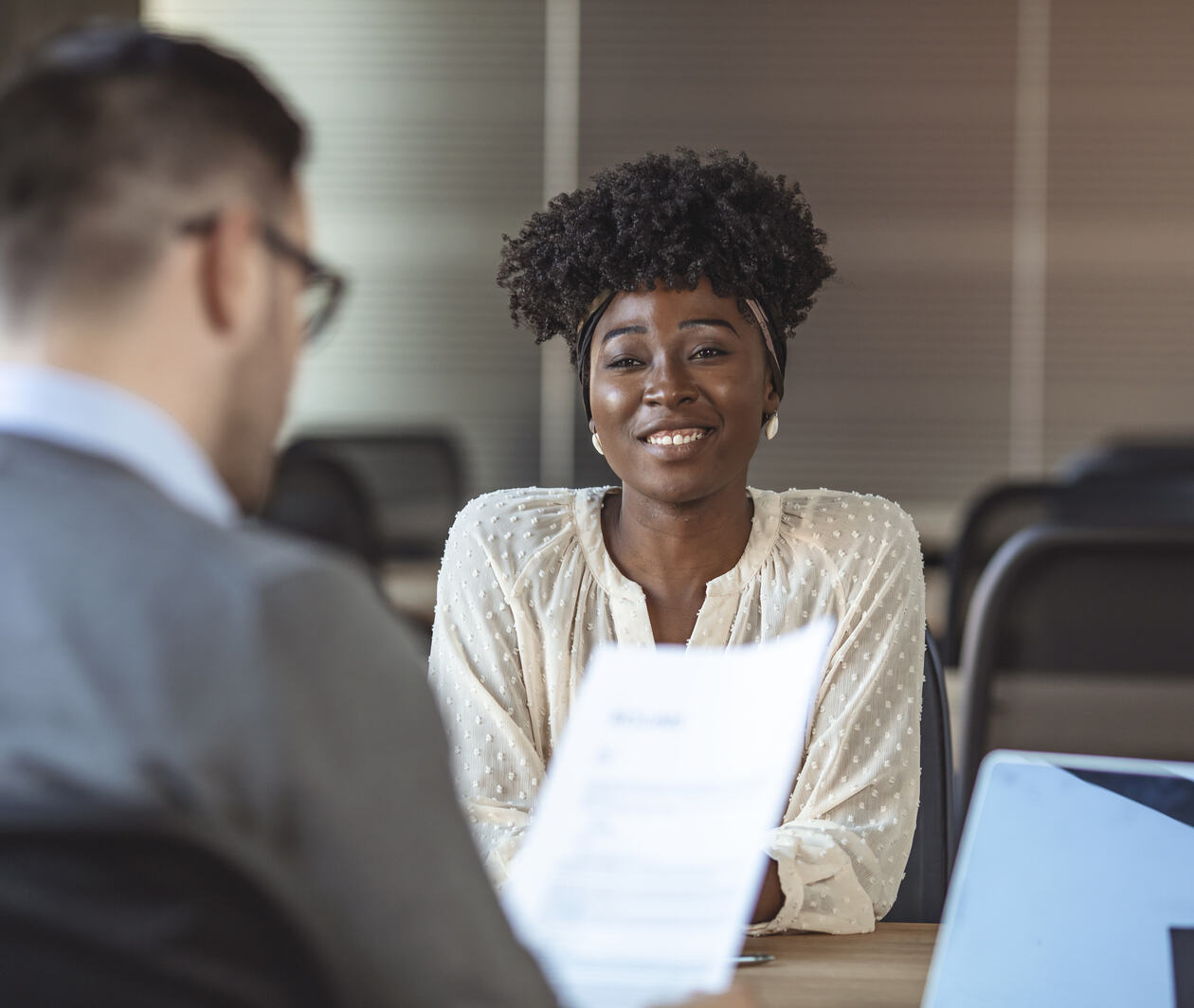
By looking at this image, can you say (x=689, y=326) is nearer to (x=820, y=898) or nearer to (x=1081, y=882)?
(x=820, y=898)

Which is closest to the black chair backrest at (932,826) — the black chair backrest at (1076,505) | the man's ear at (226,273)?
the man's ear at (226,273)

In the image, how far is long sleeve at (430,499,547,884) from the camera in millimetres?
1549

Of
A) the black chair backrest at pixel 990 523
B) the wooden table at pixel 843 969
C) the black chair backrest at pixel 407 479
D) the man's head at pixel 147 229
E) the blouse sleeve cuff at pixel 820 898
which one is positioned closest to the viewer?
the man's head at pixel 147 229

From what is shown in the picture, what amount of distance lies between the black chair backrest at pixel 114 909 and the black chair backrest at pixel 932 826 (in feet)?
3.67

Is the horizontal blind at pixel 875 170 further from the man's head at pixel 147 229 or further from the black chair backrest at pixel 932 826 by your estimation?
the man's head at pixel 147 229

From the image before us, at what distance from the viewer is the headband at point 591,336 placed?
1.74 m

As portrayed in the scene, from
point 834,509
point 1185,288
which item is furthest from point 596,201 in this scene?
point 1185,288

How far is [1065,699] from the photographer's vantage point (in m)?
1.89

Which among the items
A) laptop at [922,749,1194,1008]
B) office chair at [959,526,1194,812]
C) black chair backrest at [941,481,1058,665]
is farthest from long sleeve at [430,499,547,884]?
black chair backrest at [941,481,1058,665]

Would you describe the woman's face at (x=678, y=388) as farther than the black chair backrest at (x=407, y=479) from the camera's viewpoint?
No

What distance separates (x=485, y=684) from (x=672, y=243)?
1.77 feet

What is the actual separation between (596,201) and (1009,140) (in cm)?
357

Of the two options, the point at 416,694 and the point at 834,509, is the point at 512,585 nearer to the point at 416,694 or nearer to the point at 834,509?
the point at 834,509

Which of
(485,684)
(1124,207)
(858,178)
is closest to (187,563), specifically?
(485,684)
